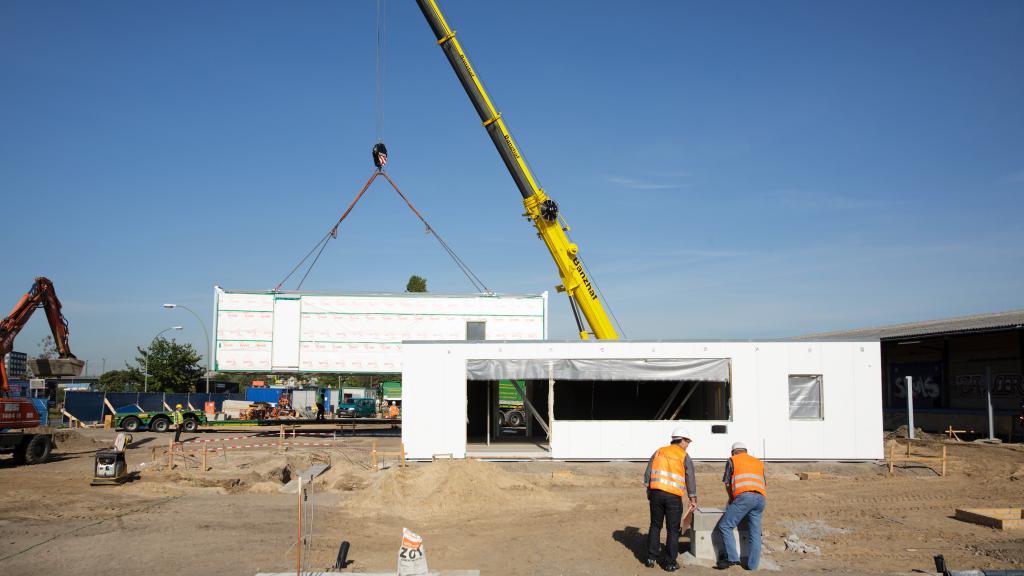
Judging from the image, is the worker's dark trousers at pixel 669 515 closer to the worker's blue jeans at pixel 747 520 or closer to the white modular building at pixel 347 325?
the worker's blue jeans at pixel 747 520

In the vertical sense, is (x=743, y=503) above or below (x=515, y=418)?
above

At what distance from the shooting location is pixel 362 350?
29.7m

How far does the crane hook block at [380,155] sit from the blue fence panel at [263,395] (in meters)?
30.1

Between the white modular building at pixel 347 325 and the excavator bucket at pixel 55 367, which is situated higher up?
the white modular building at pixel 347 325

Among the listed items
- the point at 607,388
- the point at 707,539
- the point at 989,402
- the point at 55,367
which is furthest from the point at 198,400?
the point at 707,539

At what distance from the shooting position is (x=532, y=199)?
24000 millimetres

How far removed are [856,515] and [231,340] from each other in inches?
913

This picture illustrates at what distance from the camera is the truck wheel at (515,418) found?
37.4 meters

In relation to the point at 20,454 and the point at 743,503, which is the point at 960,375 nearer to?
the point at 743,503

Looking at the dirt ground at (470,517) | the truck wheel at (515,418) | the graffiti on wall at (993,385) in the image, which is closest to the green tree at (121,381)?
the truck wheel at (515,418)

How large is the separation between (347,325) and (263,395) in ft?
78.9

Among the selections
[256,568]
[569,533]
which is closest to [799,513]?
[569,533]

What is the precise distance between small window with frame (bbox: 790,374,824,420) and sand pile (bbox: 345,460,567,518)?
25.6ft

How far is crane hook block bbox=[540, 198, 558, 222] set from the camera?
23.5 metres
